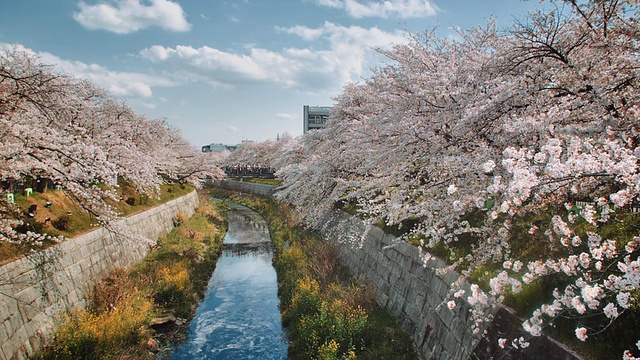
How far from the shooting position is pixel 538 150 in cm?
653

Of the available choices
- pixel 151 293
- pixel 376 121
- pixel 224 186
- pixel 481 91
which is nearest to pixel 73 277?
pixel 151 293

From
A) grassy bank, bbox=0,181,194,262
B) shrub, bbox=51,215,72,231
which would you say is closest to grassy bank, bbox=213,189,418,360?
grassy bank, bbox=0,181,194,262

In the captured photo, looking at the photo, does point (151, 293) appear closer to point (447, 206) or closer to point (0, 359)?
point (0, 359)

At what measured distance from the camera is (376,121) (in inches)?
441

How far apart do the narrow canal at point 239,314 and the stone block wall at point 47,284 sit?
3.18 m

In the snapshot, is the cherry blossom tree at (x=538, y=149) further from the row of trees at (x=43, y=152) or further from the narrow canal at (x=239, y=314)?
the row of trees at (x=43, y=152)

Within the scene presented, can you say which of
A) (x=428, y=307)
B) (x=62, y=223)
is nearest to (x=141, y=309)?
(x=62, y=223)

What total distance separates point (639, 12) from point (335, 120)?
14765 millimetres

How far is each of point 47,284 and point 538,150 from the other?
1061cm

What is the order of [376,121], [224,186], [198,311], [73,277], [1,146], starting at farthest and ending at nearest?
1. [224,186]
2. [198,311]
3. [376,121]
4. [73,277]
5. [1,146]

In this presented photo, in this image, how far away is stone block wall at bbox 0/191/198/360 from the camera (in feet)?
24.9

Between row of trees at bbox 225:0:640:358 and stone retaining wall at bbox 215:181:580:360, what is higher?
row of trees at bbox 225:0:640:358

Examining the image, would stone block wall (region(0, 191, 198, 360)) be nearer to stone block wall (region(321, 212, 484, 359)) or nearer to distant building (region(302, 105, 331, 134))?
stone block wall (region(321, 212, 484, 359))

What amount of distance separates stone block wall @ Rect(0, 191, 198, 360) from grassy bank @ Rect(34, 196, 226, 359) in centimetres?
34
